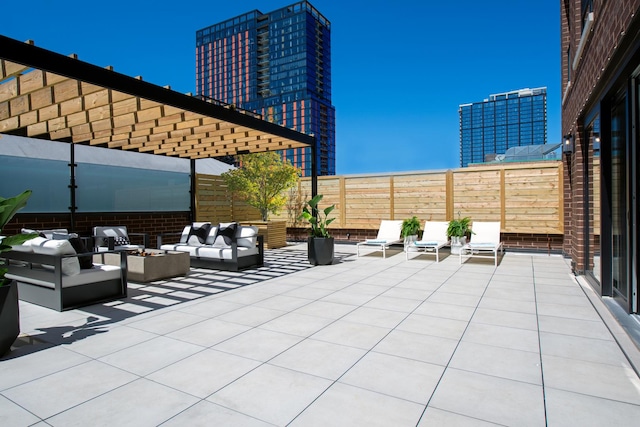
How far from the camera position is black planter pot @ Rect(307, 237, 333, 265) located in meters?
8.10

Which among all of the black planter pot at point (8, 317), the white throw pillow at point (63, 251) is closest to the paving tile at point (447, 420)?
the black planter pot at point (8, 317)

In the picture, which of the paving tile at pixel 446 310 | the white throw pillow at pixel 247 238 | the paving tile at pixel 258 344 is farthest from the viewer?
the white throw pillow at pixel 247 238

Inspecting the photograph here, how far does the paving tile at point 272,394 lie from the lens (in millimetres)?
2357

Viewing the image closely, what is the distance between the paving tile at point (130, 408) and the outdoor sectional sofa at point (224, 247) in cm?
471

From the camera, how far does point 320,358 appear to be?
125 inches

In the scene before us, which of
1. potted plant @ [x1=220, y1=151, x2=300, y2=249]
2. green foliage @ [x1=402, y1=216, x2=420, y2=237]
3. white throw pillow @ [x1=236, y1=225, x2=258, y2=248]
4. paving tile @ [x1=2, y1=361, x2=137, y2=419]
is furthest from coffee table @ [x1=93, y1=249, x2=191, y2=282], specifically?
green foliage @ [x1=402, y1=216, x2=420, y2=237]

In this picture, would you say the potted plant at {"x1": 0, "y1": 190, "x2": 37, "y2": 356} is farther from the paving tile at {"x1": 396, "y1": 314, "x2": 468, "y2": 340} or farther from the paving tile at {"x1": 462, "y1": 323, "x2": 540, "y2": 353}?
the paving tile at {"x1": 462, "y1": 323, "x2": 540, "y2": 353}

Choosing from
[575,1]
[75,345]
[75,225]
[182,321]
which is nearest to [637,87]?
[575,1]

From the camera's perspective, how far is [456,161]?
465 ft

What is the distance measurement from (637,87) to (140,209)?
34.4 feet

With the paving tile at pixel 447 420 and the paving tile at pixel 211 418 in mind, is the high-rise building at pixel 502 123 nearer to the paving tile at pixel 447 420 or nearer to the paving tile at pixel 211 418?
the paving tile at pixel 447 420

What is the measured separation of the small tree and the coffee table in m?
5.14

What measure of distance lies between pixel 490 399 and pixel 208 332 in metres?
2.63

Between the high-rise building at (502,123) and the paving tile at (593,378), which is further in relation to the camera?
the high-rise building at (502,123)
